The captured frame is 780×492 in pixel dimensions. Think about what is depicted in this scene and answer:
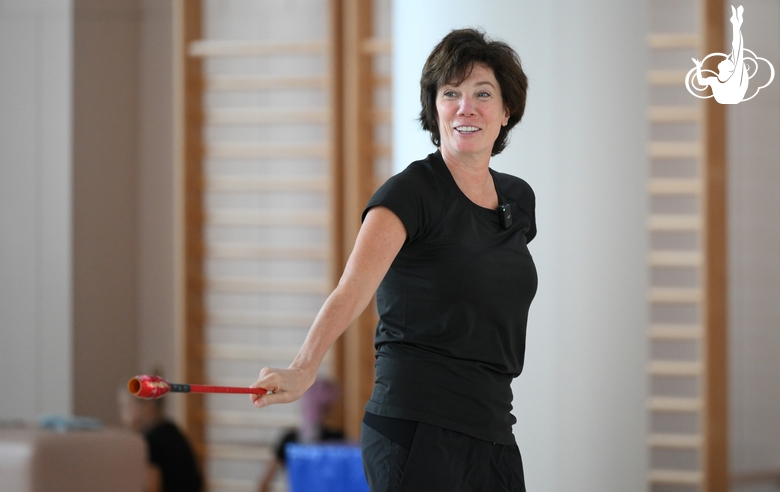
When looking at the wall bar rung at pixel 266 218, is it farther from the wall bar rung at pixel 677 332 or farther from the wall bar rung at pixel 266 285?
the wall bar rung at pixel 677 332

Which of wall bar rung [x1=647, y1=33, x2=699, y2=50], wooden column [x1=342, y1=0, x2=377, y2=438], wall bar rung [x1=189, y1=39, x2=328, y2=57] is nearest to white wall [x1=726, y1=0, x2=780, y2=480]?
wall bar rung [x1=647, y1=33, x2=699, y2=50]

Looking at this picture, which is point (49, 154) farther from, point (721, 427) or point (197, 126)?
point (721, 427)

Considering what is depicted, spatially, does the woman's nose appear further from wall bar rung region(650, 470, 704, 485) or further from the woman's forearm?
wall bar rung region(650, 470, 704, 485)

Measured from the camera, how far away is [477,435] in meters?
1.23

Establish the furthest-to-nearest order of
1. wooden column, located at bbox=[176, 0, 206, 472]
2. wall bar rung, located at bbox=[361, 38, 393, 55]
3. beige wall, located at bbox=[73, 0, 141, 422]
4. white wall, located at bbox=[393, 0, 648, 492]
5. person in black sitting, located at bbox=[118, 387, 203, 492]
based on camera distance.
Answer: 1. beige wall, located at bbox=[73, 0, 141, 422]
2. wooden column, located at bbox=[176, 0, 206, 472]
3. wall bar rung, located at bbox=[361, 38, 393, 55]
4. person in black sitting, located at bbox=[118, 387, 203, 492]
5. white wall, located at bbox=[393, 0, 648, 492]

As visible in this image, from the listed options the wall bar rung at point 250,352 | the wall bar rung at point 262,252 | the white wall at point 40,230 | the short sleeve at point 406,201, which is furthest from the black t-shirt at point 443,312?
the white wall at point 40,230

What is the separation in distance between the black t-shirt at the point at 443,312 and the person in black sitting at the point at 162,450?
2.35 meters

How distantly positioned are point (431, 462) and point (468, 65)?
1.88 ft

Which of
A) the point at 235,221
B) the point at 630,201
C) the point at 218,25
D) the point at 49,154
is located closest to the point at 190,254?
the point at 235,221

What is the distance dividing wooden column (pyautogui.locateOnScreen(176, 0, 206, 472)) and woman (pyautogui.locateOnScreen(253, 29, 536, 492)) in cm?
282

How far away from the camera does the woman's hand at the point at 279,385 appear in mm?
1106

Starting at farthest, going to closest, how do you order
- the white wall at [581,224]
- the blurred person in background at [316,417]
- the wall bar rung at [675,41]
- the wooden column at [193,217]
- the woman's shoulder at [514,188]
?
the wooden column at [193,217] < the blurred person in background at [316,417] < the wall bar rung at [675,41] < the white wall at [581,224] < the woman's shoulder at [514,188]

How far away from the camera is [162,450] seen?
3.39m

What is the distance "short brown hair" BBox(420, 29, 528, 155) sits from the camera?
1273mm
